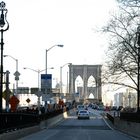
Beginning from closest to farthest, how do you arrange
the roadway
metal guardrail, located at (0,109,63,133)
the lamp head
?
metal guardrail, located at (0,109,63,133), the lamp head, the roadway

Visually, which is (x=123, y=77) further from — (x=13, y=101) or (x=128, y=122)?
(x=13, y=101)

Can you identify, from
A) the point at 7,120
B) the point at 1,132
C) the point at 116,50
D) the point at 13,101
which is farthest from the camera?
the point at 116,50

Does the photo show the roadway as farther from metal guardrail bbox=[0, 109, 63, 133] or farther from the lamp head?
the lamp head

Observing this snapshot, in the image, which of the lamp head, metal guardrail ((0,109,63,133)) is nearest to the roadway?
metal guardrail ((0,109,63,133))

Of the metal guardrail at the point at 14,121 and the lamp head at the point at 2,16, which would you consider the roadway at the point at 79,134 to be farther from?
the lamp head at the point at 2,16

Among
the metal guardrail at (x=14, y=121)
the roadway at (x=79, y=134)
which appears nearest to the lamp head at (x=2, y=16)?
the metal guardrail at (x=14, y=121)

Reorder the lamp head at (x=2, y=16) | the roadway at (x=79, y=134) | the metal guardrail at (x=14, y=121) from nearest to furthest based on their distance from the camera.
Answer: the metal guardrail at (x=14, y=121)
the lamp head at (x=2, y=16)
the roadway at (x=79, y=134)

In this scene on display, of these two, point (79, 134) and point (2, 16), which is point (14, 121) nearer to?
point (2, 16)

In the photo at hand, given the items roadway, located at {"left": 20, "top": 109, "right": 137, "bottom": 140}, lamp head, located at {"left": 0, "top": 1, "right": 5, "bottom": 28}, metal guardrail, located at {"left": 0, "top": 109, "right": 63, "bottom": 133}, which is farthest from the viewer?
roadway, located at {"left": 20, "top": 109, "right": 137, "bottom": 140}

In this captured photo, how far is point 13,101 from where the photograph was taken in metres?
36.9

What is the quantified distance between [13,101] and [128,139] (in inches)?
311

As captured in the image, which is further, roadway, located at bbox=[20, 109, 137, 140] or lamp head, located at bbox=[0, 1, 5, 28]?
roadway, located at bbox=[20, 109, 137, 140]

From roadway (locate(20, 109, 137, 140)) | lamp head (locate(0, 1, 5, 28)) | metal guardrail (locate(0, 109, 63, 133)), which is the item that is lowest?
roadway (locate(20, 109, 137, 140))

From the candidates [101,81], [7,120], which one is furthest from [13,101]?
[101,81]
